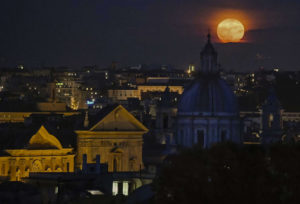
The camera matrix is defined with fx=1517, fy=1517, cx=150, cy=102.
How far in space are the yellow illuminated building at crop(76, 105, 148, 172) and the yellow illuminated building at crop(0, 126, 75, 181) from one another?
141cm

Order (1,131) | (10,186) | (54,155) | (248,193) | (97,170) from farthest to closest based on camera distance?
(1,131) < (54,155) < (97,170) < (10,186) < (248,193)

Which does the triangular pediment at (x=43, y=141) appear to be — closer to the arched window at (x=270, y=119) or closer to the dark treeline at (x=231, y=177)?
the arched window at (x=270, y=119)

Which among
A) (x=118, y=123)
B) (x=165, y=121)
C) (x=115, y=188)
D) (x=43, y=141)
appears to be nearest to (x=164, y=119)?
(x=165, y=121)

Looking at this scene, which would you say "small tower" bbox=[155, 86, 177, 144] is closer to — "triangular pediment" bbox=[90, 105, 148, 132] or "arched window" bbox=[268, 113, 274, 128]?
"triangular pediment" bbox=[90, 105, 148, 132]

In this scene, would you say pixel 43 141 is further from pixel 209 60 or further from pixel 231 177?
pixel 231 177

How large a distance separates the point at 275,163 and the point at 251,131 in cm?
5475

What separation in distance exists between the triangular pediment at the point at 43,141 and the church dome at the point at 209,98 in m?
8.83

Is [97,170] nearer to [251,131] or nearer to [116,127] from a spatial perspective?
[116,127]

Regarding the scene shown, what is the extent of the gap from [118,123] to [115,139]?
1152 mm

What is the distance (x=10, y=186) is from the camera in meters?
79.8

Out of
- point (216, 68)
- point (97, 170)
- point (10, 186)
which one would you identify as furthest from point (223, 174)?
point (216, 68)

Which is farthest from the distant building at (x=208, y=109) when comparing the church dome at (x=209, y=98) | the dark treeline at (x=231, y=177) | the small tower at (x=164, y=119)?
the dark treeline at (x=231, y=177)

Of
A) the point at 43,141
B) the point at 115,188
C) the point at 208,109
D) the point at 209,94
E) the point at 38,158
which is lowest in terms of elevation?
the point at 115,188

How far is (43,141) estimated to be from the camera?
10188 cm
